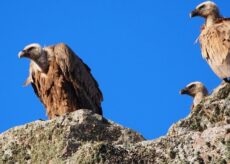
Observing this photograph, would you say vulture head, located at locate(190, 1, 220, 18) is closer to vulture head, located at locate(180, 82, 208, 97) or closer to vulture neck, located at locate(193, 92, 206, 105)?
vulture neck, located at locate(193, 92, 206, 105)

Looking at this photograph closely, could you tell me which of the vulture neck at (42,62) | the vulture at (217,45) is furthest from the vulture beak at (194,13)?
the vulture neck at (42,62)

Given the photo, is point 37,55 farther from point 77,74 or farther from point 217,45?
point 217,45

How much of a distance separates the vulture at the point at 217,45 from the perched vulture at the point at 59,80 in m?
2.83

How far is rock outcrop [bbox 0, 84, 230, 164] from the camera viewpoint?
5816mm

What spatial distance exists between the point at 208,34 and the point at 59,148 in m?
4.89

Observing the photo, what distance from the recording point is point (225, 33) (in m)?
10.4

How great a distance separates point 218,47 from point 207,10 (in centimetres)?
143

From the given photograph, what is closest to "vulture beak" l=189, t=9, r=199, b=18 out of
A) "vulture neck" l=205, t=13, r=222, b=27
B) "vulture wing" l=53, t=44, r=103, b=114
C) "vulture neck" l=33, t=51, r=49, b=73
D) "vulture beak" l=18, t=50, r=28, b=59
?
"vulture neck" l=205, t=13, r=222, b=27

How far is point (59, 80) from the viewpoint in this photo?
12836 mm

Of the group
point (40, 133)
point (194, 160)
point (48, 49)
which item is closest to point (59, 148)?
point (40, 133)

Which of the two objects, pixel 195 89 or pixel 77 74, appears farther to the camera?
pixel 195 89

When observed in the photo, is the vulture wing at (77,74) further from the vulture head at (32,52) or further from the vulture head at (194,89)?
the vulture head at (194,89)

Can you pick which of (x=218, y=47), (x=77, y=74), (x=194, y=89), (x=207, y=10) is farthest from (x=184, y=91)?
(x=218, y=47)

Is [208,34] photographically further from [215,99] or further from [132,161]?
[132,161]
